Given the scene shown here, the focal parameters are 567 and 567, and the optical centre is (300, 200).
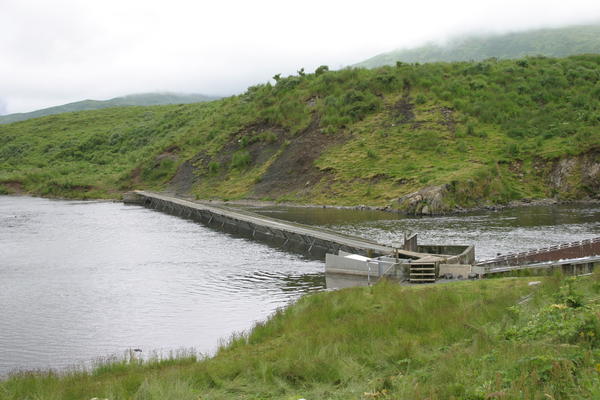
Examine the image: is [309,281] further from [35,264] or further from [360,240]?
[35,264]

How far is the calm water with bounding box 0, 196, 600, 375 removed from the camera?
2309 cm

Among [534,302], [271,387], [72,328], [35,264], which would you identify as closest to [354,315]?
[534,302]

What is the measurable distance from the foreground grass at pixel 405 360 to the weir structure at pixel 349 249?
10.6 metres

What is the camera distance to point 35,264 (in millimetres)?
39844

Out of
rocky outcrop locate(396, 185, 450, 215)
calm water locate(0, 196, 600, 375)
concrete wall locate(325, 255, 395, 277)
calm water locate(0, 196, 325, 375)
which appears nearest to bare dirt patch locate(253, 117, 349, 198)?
calm water locate(0, 196, 600, 375)

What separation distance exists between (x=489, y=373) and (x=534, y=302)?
6.67 meters

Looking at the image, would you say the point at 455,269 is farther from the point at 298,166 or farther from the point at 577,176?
the point at 298,166

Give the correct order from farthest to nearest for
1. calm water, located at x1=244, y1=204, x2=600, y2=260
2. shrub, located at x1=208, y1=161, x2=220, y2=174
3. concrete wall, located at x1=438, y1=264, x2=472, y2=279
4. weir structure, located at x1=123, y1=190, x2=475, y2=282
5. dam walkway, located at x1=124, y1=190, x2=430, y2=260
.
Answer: shrub, located at x1=208, y1=161, x2=220, y2=174 → calm water, located at x1=244, y1=204, x2=600, y2=260 → dam walkway, located at x1=124, y1=190, x2=430, y2=260 → weir structure, located at x1=123, y1=190, x2=475, y2=282 → concrete wall, located at x1=438, y1=264, x2=472, y2=279

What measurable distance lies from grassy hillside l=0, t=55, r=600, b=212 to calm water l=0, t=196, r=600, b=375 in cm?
844

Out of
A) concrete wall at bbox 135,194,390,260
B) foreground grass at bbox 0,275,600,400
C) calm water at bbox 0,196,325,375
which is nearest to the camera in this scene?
foreground grass at bbox 0,275,600,400

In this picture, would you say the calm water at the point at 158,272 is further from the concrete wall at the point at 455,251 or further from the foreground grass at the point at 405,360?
the foreground grass at the point at 405,360

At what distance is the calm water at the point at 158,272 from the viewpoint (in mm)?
23094

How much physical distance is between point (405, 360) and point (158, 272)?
26.9 metres

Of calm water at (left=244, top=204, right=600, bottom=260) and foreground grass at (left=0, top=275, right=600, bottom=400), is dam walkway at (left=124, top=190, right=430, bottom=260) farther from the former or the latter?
foreground grass at (left=0, top=275, right=600, bottom=400)
